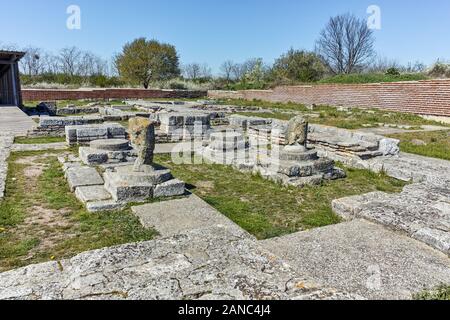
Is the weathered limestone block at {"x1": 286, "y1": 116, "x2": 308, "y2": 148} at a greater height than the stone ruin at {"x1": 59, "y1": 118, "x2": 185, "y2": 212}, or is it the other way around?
the weathered limestone block at {"x1": 286, "y1": 116, "x2": 308, "y2": 148}

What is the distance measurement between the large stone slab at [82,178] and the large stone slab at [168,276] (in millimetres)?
2922

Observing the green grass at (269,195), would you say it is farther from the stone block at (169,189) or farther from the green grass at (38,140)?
the green grass at (38,140)

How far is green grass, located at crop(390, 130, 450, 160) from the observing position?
8.14m

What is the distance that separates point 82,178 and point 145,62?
35672 millimetres

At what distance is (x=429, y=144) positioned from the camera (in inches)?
374

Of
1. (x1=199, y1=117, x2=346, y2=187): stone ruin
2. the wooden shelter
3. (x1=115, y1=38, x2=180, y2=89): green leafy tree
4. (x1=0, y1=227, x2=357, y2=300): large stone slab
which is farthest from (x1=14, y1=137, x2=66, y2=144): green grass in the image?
(x1=115, y1=38, x2=180, y2=89): green leafy tree

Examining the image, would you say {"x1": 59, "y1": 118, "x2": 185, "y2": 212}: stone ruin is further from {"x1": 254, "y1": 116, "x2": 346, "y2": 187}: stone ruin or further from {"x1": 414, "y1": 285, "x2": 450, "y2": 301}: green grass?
{"x1": 414, "y1": 285, "x2": 450, "y2": 301}: green grass

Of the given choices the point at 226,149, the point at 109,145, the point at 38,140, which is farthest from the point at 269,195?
the point at 38,140

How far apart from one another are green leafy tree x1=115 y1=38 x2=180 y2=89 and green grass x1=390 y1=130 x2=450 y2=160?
3282 centimetres

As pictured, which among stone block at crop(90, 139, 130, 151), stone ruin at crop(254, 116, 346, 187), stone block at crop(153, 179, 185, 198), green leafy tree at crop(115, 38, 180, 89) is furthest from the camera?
green leafy tree at crop(115, 38, 180, 89)

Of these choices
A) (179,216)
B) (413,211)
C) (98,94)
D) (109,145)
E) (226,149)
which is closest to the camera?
(413,211)

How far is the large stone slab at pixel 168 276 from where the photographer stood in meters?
2.26

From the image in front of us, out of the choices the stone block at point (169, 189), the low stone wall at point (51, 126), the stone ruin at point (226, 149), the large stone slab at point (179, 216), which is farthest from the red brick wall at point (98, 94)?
the large stone slab at point (179, 216)

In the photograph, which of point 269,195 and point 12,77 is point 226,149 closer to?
point 269,195
